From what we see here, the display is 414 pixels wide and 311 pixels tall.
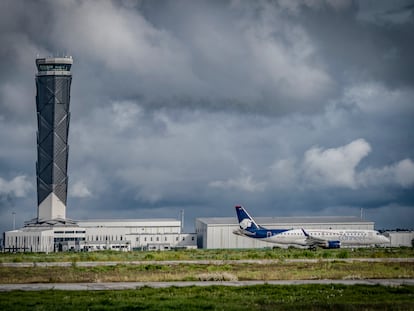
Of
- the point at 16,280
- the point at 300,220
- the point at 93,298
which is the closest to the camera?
the point at 93,298

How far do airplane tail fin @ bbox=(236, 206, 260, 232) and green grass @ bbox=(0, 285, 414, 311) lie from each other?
100 m

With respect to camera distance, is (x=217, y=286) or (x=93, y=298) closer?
(x=93, y=298)

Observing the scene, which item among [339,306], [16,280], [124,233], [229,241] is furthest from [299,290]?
[124,233]

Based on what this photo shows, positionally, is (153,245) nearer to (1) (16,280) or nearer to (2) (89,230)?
(2) (89,230)

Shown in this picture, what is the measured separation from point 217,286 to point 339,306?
32.1 feet

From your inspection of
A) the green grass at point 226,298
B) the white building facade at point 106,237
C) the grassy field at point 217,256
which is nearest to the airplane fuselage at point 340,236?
the grassy field at point 217,256

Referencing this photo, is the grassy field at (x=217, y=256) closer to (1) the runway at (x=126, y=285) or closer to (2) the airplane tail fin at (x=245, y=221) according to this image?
(1) the runway at (x=126, y=285)

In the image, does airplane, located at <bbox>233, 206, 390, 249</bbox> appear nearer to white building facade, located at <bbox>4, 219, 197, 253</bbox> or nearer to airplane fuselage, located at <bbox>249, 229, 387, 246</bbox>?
airplane fuselage, located at <bbox>249, 229, 387, 246</bbox>

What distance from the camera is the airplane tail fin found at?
5398 inches

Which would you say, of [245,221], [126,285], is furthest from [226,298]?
[245,221]

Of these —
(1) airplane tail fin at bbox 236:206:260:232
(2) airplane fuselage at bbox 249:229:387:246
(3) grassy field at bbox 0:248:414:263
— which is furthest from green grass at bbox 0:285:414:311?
(1) airplane tail fin at bbox 236:206:260:232

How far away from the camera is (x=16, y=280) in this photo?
4594cm

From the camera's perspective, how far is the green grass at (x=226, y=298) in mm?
28562

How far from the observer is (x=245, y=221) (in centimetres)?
13862
